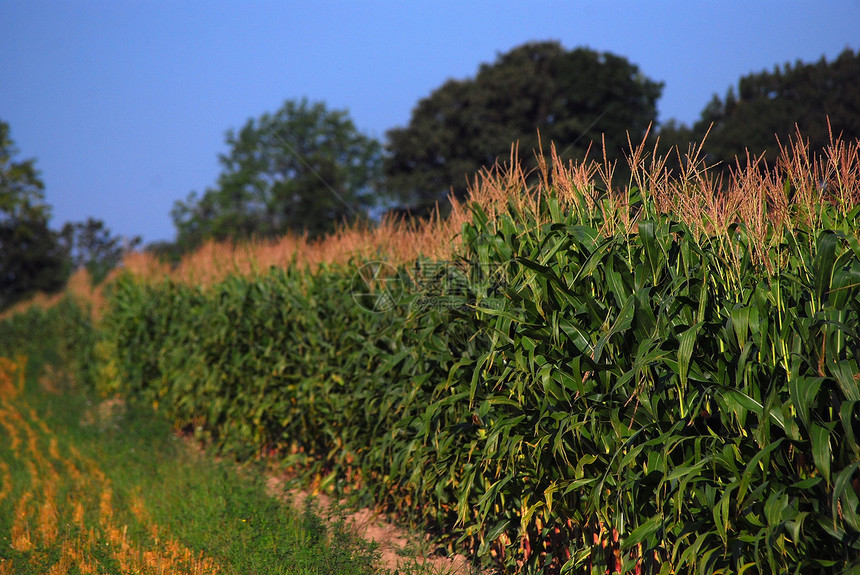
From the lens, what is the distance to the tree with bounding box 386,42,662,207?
25688mm

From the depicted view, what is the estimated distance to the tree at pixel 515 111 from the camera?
84.3 feet

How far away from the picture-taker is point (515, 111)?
2686 centimetres

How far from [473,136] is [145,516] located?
2383 centimetres

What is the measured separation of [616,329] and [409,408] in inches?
87.9

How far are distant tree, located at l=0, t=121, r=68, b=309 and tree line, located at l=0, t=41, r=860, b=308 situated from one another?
79 mm

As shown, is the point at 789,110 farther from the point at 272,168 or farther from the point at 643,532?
the point at 272,168

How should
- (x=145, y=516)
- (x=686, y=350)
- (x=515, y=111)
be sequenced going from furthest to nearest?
1. (x=515, y=111)
2. (x=145, y=516)
3. (x=686, y=350)

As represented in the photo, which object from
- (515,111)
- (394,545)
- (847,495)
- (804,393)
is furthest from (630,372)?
(515,111)

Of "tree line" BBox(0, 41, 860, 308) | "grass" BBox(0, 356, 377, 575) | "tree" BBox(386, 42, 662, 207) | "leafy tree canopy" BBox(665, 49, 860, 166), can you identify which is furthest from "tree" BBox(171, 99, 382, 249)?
"grass" BBox(0, 356, 377, 575)

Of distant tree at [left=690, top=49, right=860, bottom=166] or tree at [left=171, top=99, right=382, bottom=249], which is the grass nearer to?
distant tree at [left=690, top=49, right=860, bottom=166]

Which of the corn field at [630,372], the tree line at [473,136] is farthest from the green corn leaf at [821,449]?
the tree line at [473,136]

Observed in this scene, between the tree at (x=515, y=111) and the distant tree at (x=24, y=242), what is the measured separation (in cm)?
2506

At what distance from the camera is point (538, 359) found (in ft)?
11.7

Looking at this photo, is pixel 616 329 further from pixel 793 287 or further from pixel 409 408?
pixel 409 408
